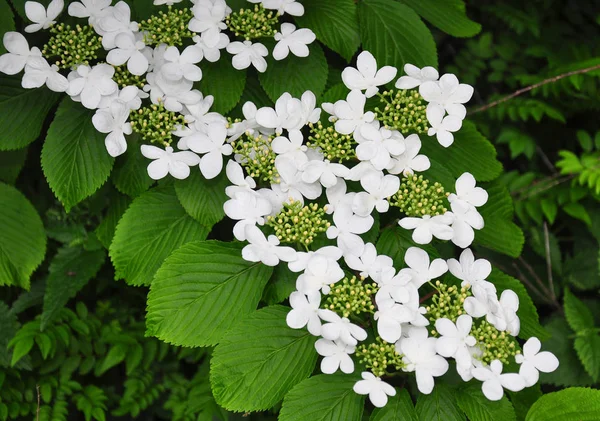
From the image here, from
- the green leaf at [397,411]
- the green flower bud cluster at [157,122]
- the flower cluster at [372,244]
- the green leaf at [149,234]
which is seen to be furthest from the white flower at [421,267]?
the green flower bud cluster at [157,122]

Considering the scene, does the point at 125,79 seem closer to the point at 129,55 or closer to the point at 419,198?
the point at 129,55

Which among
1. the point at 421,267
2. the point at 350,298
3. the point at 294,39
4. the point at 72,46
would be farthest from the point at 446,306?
the point at 72,46

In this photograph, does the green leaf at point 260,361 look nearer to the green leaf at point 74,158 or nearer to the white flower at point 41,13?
the green leaf at point 74,158

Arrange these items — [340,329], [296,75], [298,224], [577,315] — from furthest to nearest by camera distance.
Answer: [577,315] < [296,75] < [298,224] < [340,329]

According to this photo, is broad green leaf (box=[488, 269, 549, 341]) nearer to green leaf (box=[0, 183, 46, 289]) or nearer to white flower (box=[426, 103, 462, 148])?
white flower (box=[426, 103, 462, 148])

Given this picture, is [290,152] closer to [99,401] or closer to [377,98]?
[377,98]

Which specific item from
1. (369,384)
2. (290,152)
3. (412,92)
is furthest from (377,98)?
(369,384)

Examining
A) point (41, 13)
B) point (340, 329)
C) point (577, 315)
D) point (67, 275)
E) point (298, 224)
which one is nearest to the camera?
point (340, 329)
